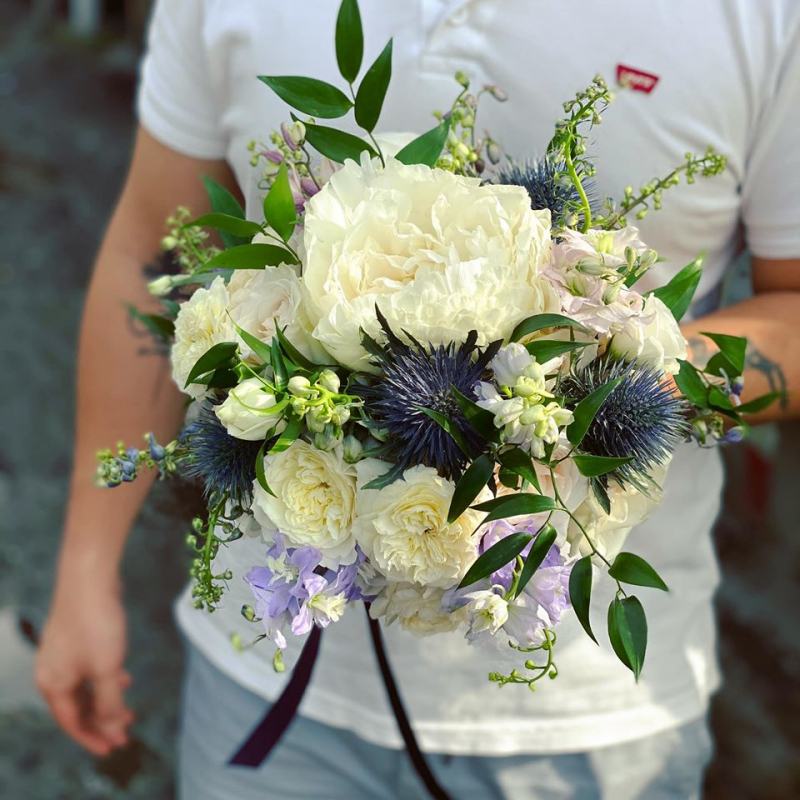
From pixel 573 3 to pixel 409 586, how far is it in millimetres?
565

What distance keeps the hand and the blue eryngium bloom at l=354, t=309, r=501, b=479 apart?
0.77 metres

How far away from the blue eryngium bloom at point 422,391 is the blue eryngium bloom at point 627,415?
8 centimetres

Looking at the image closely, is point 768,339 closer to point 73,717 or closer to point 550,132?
point 550,132

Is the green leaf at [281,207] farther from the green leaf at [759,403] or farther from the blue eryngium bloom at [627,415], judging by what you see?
the green leaf at [759,403]

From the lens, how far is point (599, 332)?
2.32 ft

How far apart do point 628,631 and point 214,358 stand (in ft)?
1.18

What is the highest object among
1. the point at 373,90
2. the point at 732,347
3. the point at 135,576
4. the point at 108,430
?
the point at 373,90

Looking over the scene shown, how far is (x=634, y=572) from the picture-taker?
2.43 ft

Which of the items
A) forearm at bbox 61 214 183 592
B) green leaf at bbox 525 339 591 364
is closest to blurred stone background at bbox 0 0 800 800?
forearm at bbox 61 214 183 592

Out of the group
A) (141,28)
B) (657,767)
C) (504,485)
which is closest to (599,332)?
(504,485)

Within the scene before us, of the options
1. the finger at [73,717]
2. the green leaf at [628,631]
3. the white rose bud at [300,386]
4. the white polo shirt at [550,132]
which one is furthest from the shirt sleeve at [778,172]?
the finger at [73,717]

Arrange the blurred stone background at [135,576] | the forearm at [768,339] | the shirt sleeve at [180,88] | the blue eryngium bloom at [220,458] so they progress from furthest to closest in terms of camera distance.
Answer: the blurred stone background at [135,576] → the shirt sleeve at [180,88] → the forearm at [768,339] → the blue eryngium bloom at [220,458]

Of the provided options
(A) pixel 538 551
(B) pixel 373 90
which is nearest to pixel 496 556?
(A) pixel 538 551

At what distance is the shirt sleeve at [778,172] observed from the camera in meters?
0.94
